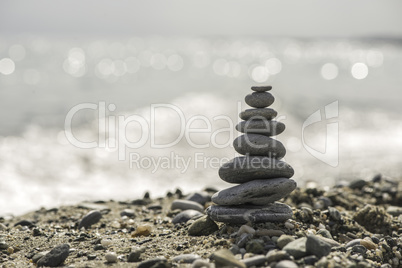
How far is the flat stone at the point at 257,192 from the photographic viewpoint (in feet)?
16.9

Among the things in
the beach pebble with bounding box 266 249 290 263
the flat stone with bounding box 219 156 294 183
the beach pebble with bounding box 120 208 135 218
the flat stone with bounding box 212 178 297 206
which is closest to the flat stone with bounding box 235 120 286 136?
the flat stone with bounding box 219 156 294 183

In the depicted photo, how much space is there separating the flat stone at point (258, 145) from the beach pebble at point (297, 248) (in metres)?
1.33

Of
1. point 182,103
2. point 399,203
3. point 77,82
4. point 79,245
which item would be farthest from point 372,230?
point 77,82

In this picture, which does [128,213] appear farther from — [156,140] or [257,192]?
[156,140]

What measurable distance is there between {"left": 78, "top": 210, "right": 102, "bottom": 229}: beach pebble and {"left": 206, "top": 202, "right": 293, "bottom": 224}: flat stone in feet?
7.56

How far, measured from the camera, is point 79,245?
527 cm

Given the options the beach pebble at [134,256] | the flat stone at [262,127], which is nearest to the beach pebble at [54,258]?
the beach pebble at [134,256]

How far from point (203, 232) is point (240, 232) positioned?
0.62 metres

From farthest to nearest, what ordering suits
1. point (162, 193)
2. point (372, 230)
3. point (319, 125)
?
point (319, 125)
point (162, 193)
point (372, 230)

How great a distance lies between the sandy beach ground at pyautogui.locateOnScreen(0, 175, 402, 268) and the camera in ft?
13.7

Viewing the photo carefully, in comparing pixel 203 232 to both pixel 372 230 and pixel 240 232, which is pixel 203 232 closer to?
pixel 240 232

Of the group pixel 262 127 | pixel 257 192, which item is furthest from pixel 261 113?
pixel 257 192

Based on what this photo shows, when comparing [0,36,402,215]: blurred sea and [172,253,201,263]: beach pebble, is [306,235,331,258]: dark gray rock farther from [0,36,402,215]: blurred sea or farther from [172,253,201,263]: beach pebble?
[0,36,402,215]: blurred sea

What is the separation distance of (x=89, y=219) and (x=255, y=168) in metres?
2.95
